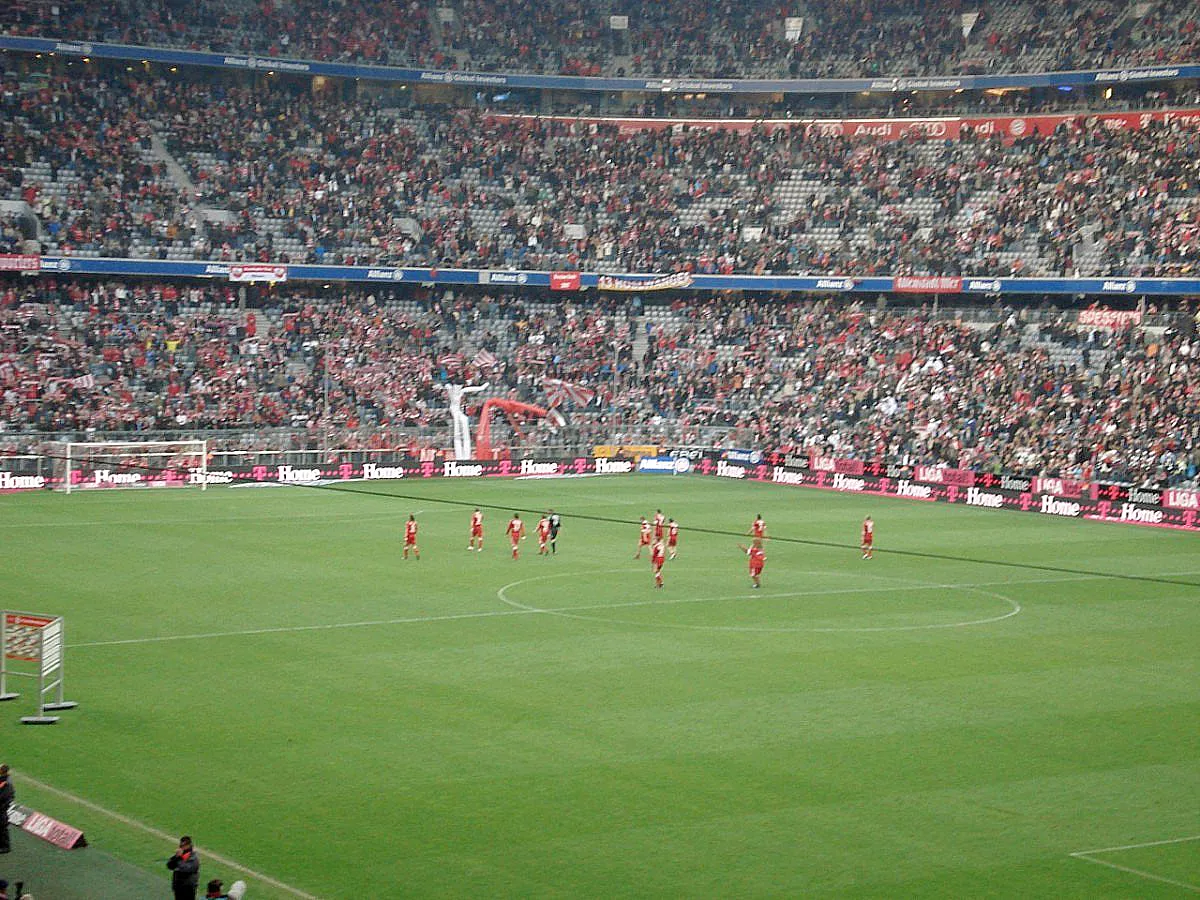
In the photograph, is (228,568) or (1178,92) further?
(1178,92)

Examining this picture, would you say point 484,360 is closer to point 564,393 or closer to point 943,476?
point 564,393

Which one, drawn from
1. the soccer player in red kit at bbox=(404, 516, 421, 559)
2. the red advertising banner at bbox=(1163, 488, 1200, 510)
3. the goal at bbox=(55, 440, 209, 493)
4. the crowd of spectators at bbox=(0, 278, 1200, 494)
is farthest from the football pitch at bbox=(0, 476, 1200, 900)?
the crowd of spectators at bbox=(0, 278, 1200, 494)

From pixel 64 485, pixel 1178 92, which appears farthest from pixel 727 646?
pixel 1178 92

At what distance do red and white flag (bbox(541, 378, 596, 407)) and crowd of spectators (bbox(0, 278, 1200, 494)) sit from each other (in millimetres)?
223

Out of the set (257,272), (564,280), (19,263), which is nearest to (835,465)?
(564,280)

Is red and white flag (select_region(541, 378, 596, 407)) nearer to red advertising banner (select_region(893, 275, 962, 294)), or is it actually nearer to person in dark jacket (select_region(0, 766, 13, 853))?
red advertising banner (select_region(893, 275, 962, 294))

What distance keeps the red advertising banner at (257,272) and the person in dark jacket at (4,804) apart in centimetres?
4547

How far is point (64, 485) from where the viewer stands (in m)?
50.9

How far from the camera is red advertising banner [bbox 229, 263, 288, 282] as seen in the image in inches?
2355

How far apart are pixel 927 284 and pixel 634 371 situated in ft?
42.6

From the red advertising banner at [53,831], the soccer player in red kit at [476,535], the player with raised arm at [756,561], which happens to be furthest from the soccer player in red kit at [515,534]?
the red advertising banner at [53,831]

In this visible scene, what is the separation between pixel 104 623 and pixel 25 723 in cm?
762

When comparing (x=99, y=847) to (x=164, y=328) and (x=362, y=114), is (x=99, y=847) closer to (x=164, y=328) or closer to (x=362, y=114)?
(x=164, y=328)

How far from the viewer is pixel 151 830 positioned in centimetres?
1691
